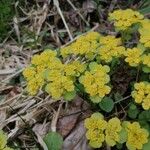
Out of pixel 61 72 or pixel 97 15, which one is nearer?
pixel 61 72

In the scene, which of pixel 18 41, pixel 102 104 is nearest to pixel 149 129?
pixel 102 104

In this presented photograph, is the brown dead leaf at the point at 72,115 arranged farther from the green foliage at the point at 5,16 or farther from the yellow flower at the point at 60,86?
the green foliage at the point at 5,16

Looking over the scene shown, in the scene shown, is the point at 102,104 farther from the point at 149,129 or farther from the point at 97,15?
the point at 97,15

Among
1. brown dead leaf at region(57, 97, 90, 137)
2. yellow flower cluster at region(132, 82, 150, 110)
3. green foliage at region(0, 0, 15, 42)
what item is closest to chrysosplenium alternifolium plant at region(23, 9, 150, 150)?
yellow flower cluster at region(132, 82, 150, 110)

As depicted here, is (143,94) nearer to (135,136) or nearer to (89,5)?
(135,136)

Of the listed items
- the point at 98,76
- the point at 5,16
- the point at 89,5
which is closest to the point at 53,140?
the point at 98,76

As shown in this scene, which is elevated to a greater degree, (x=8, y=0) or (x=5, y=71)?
(x=8, y=0)
